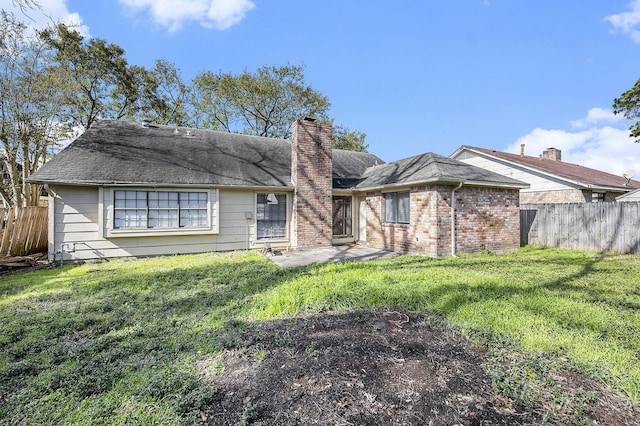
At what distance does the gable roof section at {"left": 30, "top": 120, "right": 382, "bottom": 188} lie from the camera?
8.04 metres

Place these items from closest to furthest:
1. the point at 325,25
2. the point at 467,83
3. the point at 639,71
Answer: the point at 325,25
the point at 639,71
the point at 467,83

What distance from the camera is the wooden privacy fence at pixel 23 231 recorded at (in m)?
7.94

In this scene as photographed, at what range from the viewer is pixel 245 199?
31.8 feet

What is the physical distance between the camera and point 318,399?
7.07 ft

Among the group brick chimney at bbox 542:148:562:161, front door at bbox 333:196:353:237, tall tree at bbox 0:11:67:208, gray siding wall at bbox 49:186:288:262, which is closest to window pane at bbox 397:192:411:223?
front door at bbox 333:196:353:237

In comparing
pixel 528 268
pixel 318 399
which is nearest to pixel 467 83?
pixel 528 268

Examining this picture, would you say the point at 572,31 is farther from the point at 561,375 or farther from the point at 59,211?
the point at 59,211

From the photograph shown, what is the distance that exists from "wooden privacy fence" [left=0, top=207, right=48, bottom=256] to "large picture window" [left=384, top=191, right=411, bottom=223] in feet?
36.6

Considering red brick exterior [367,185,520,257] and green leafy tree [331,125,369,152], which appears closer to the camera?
red brick exterior [367,185,520,257]

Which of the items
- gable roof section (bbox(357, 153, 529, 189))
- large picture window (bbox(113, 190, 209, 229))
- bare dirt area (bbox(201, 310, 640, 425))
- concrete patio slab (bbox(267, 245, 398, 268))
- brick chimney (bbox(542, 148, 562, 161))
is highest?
brick chimney (bbox(542, 148, 562, 161))

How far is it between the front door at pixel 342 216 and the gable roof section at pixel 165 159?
3.45 feet

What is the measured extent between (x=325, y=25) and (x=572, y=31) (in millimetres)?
7355

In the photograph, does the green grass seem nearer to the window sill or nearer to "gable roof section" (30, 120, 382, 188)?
the window sill

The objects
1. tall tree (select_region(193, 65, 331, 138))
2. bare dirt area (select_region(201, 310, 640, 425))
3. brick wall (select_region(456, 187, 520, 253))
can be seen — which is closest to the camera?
bare dirt area (select_region(201, 310, 640, 425))
